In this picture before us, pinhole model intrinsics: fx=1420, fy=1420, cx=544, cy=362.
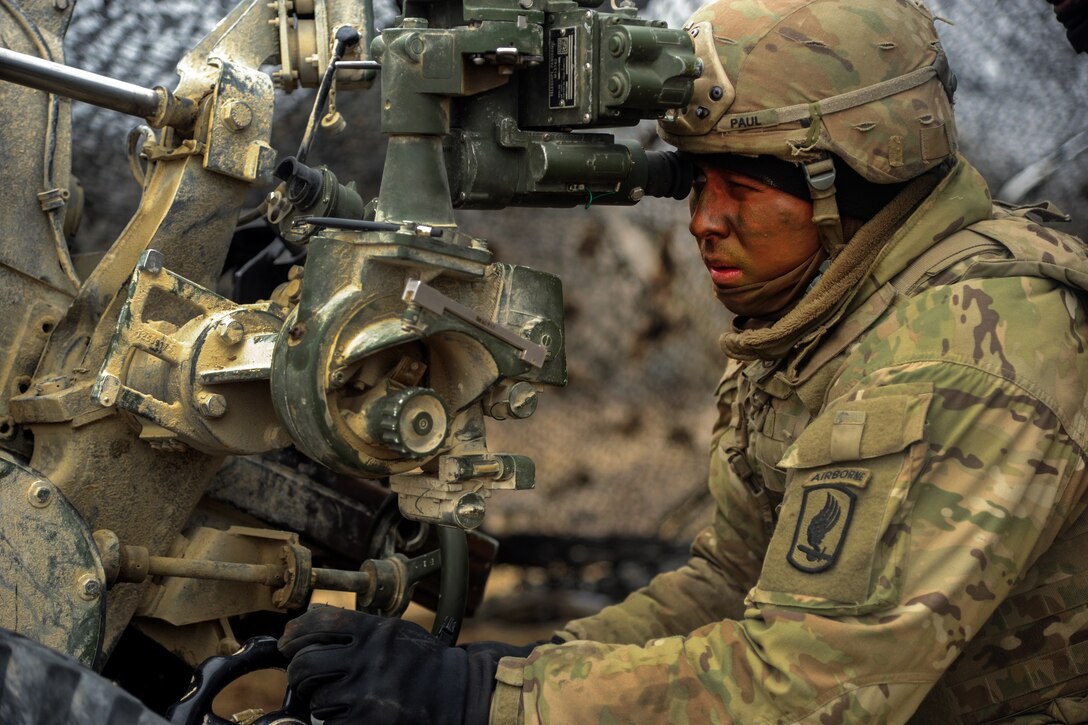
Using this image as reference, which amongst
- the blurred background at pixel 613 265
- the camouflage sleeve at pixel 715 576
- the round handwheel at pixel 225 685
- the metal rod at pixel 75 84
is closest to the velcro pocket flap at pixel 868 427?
the camouflage sleeve at pixel 715 576

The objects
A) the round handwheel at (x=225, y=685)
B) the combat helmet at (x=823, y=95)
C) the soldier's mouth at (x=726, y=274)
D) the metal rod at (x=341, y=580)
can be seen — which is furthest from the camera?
the metal rod at (x=341, y=580)

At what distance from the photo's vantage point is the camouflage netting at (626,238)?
391 cm

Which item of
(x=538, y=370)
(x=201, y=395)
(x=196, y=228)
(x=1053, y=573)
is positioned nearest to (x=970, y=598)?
(x=1053, y=573)

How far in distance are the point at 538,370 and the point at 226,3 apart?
7.41ft

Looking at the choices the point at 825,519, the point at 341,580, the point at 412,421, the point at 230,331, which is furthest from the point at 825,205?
the point at 341,580

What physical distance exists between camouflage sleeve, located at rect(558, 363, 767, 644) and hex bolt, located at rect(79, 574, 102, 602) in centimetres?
98

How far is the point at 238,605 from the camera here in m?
2.70

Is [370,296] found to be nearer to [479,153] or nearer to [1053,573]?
[479,153]

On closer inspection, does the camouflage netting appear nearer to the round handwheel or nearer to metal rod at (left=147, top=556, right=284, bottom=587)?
metal rod at (left=147, top=556, right=284, bottom=587)

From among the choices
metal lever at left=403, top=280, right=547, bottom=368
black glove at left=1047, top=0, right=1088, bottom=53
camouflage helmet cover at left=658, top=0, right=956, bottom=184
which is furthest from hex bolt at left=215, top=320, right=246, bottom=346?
black glove at left=1047, top=0, right=1088, bottom=53

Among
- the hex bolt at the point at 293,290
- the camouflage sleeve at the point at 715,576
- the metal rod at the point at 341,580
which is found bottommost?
the camouflage sleeve at the point at 715,576

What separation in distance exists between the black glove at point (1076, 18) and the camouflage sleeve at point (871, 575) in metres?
1.53

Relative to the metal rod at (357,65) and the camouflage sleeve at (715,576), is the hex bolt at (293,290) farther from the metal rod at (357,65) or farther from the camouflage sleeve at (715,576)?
the camouflage sleeve at (715,576)

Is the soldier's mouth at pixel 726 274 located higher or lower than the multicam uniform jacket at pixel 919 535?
higher
